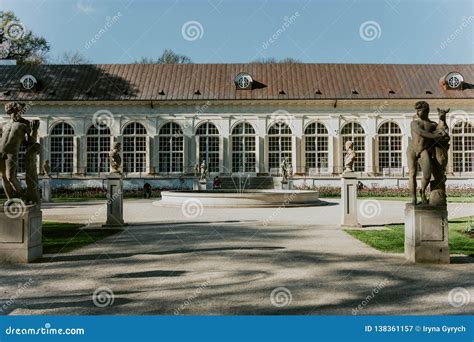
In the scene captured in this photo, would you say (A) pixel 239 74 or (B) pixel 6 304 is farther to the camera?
(A) pixel 239 74

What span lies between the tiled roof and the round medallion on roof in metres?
0.57

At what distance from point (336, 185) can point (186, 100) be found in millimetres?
13388

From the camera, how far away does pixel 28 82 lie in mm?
38844

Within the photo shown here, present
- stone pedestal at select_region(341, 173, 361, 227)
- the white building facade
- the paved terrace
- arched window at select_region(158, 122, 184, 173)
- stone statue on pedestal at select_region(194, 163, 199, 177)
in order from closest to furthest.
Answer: the paved terrace → stone pedestal at select_region(341, 173, 361, 227) → stone statue on pedestal at select_region(194, 163, 199, 177) → the white building facade → arched window at select_region(158, 122, 184, 173)

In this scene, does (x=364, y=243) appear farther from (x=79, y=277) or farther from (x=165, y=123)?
(x=165, y=123)

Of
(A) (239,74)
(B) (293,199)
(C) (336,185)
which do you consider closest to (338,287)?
(B) (293,199)

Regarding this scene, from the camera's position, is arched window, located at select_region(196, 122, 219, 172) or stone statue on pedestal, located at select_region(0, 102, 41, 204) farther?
arched window, located at select_region(196, 122, 219, 172)

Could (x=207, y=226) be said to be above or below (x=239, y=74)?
below

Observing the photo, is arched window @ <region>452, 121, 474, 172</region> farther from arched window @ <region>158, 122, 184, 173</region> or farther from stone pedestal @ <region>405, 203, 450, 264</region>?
stone pedestal @ <region>405, 203, 450, 264</region>

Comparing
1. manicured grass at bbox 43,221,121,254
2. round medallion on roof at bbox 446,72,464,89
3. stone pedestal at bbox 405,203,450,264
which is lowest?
manicured grass at bbox 43,221,121,254

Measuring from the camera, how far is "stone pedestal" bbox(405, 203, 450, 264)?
8.57m

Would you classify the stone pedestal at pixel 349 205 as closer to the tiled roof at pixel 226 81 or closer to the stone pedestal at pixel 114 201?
the stone pedestal at pixel 114 201

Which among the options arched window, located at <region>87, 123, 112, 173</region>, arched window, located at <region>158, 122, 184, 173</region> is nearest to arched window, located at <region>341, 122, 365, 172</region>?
arched window, located at <region>158, 122, 184, 173</region>

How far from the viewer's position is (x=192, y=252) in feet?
32.2
